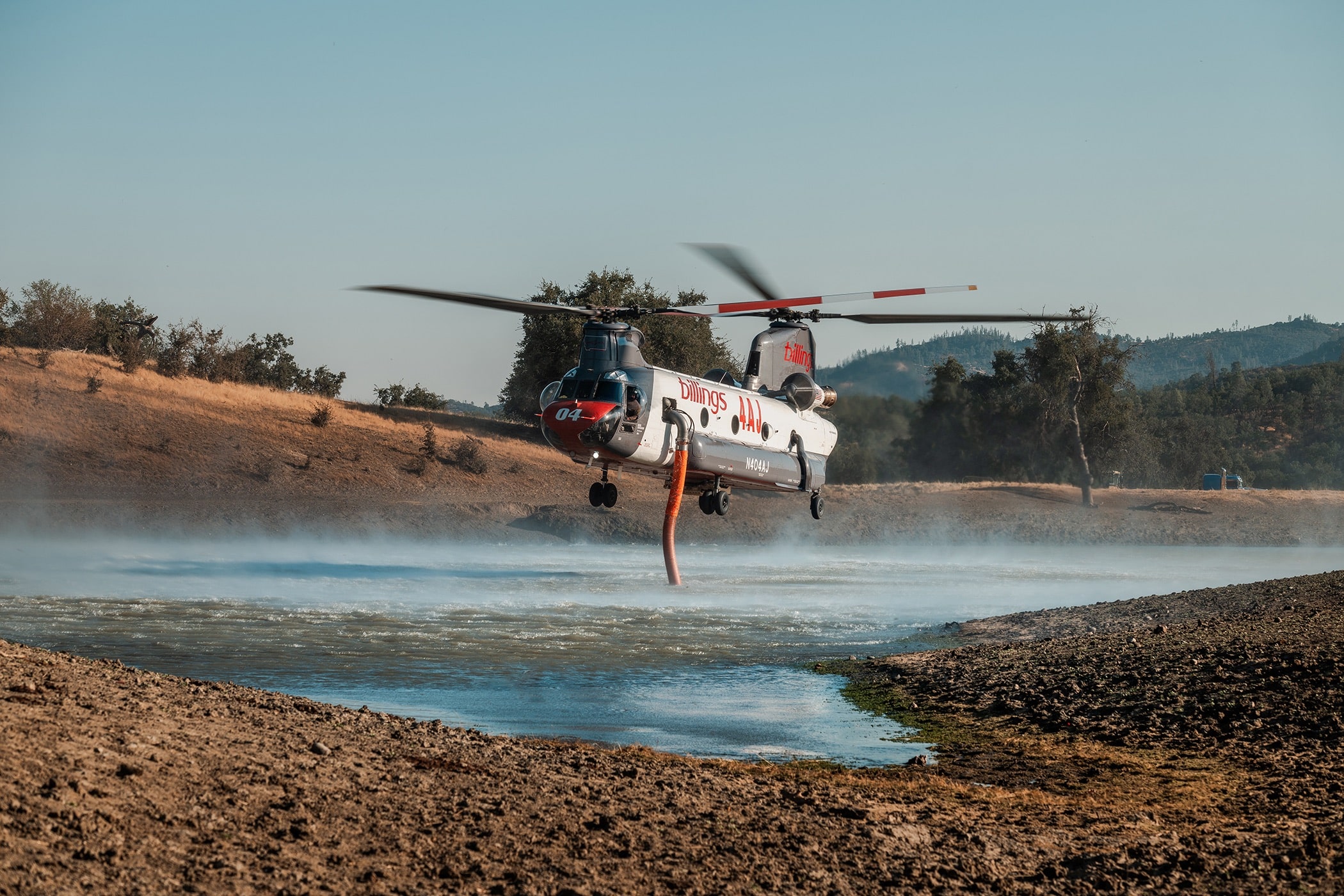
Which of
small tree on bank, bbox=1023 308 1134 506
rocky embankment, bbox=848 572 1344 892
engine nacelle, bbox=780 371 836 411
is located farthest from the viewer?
small tree on bank, bbox=1023 308 1134 506

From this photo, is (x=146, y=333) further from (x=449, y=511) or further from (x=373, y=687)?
(x=373, y=687)

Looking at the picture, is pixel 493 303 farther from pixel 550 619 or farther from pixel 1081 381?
pixel 1081 381

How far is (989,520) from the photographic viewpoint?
58688mm

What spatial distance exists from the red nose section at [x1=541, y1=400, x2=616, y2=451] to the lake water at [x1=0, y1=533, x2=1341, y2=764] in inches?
141

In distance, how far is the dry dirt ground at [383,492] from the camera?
47969 mm

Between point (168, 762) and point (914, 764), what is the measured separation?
6671 mm

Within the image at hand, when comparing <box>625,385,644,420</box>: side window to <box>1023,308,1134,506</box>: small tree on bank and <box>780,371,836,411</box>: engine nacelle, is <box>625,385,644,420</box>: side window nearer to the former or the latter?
<box>780,371,836,411</box>: engine nacelle

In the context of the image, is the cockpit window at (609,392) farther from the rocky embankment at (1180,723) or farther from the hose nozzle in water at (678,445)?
the rocky embankment at (1180,723)

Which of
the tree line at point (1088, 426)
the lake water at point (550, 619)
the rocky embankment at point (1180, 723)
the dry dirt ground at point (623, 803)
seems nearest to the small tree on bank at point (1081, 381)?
the tree line at point (1088, 426)

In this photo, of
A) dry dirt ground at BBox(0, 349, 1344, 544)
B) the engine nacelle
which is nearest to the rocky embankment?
the engine nacelle

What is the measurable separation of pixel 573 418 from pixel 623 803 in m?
15.9

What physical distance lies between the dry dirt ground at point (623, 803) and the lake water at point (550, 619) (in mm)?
2253

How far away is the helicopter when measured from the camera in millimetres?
24469

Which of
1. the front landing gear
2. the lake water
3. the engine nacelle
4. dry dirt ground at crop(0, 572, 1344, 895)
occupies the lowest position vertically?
the lake water
